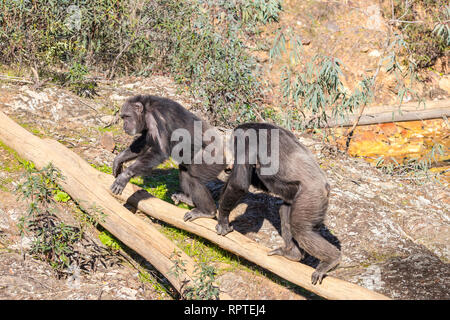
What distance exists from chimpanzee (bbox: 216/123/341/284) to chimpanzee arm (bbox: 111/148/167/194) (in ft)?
3.61

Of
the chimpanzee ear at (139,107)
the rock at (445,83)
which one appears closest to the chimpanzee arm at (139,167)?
the chimpanzee ear at (139,107)

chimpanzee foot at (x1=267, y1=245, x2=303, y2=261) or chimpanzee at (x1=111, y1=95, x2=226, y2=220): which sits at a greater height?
chimpanzee at (x1=111, y1=95, x2=226, y2=220)

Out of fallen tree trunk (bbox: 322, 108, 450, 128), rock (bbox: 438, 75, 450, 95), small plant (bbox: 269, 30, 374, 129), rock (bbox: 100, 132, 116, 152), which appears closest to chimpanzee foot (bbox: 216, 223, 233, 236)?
rock (bbox: 100, 132, 116, 152)

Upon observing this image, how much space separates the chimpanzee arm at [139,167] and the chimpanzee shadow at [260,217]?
6.88ft

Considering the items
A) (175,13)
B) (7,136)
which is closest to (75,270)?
(7,136)

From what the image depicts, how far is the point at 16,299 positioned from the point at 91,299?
862 millimetres

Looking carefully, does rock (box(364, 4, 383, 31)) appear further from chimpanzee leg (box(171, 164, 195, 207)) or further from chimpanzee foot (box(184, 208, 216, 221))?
chimpanzee foot (box(184, 208, 216, 221))

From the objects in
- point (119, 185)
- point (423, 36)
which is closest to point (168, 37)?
point (119, 185)

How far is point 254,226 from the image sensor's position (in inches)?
321

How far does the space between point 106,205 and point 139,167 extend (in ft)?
2.27

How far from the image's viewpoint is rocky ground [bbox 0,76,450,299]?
6184 millimetres

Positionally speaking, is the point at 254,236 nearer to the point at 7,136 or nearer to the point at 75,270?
the point at 75,270

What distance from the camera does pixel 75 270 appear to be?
6.27 m

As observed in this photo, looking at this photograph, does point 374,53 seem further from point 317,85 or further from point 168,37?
point 168,37
